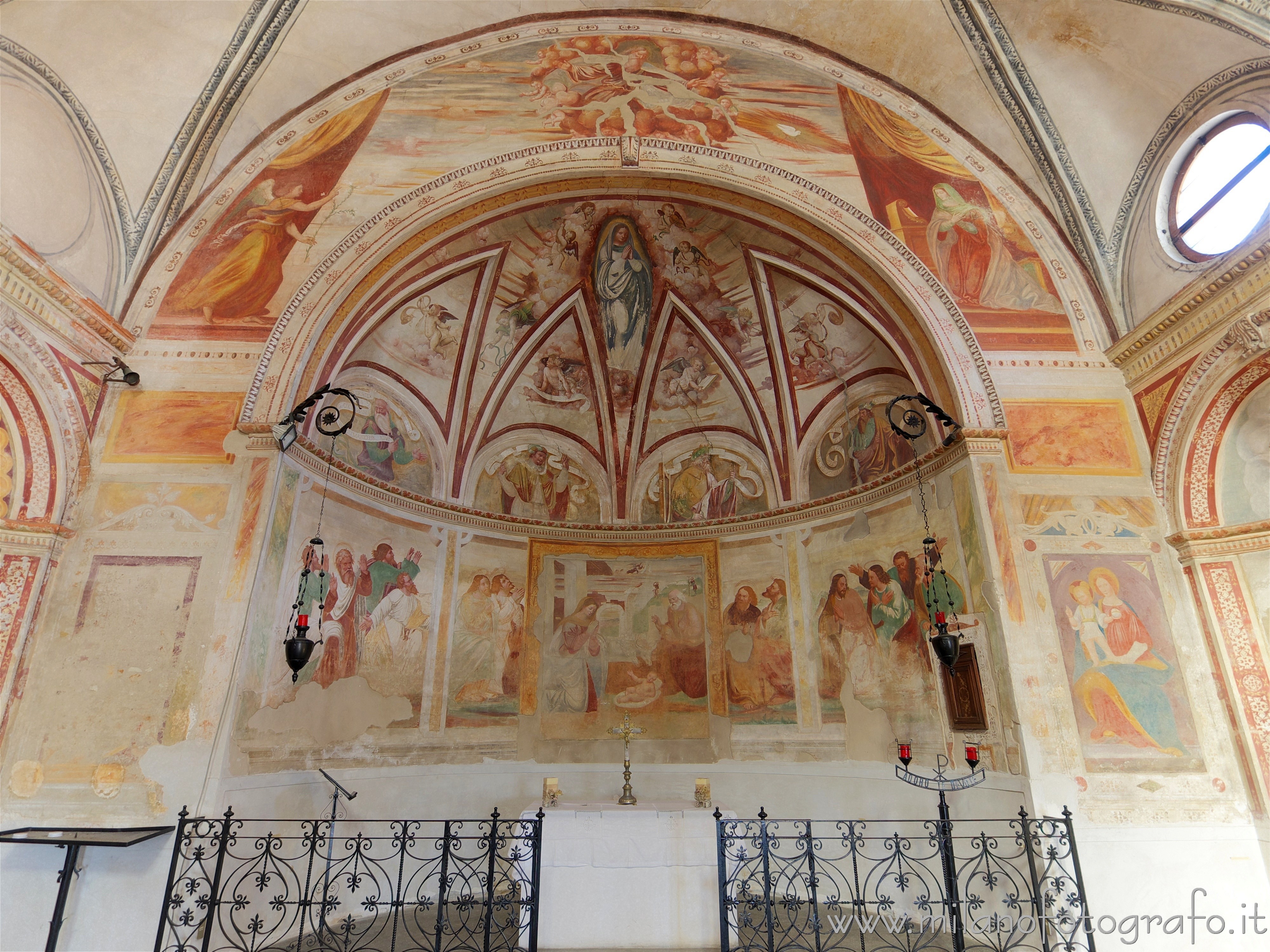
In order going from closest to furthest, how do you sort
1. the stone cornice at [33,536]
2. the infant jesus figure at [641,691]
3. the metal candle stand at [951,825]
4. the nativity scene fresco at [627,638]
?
the metal candle stand at [951,825], the stone cornice at [33,536], the nativity scene fresco at [627,638], the infant jesus figure at [641,691]

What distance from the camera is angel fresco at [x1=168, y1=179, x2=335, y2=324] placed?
30.9 feet

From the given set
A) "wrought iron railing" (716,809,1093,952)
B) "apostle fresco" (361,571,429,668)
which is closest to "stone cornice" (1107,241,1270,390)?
"wrought iron railing" (716,809,1093,952)

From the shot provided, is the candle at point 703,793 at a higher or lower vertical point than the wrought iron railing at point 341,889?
higher

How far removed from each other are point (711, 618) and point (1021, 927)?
241 inches

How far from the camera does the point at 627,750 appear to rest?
33.3 feet

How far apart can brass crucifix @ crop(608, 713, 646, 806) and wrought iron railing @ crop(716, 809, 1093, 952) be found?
1.38 metres

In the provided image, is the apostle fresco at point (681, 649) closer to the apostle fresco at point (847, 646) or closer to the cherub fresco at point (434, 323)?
the apostle fresco at point (847, 646)

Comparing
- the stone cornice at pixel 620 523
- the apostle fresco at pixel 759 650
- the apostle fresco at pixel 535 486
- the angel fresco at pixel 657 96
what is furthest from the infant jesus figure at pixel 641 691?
the angel fresco at pixel 657 96

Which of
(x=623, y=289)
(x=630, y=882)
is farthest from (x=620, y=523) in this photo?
(x=630, y=882)

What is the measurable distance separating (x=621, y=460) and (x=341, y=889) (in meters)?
7.84

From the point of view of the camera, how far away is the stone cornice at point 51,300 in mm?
7410

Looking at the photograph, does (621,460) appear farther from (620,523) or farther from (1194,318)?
(1194,318)

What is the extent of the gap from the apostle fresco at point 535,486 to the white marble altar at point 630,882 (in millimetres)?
5973

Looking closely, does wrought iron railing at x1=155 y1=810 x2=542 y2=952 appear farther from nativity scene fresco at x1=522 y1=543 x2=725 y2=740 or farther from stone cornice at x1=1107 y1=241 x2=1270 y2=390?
stone cornice at x1=1107 y1=241 x2=1270 y2=390
